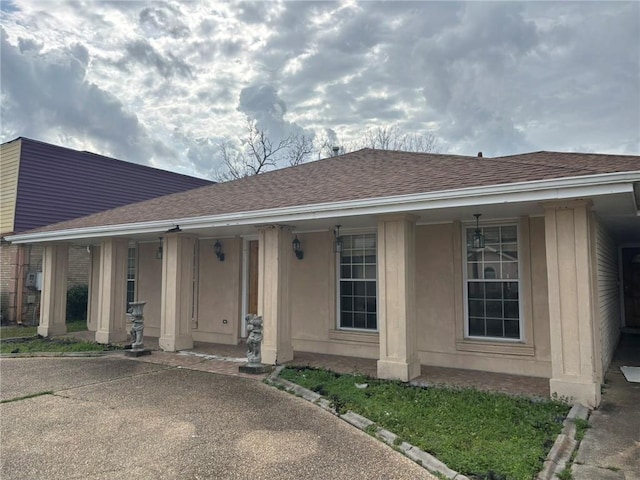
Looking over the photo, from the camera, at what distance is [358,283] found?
28.1 ft

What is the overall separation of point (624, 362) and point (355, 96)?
15858 millimetres

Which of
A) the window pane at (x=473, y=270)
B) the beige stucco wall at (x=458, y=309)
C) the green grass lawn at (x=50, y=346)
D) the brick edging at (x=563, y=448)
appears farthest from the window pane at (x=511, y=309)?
the green grass lawn at (x=50, y=346)

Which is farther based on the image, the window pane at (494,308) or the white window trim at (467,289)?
the window pane at (494,308)

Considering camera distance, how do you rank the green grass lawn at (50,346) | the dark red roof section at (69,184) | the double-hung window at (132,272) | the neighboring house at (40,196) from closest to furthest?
the green grass lawn at (50,346) < the double-hung window at (132,272) < the neighboring house at (40,196) < the dark red roof section at (69,184)

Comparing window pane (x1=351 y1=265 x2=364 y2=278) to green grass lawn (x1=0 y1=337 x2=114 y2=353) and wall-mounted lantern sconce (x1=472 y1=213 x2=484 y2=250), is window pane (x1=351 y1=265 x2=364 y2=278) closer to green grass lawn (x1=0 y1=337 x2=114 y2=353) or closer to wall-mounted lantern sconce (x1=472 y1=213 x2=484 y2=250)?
wall-mounted lantern sconce (x1=472 y1=213 x2=484 y2=250)

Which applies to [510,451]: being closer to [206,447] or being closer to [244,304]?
[206,447]

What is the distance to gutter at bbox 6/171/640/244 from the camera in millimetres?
4746

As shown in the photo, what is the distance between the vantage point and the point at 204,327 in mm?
10594

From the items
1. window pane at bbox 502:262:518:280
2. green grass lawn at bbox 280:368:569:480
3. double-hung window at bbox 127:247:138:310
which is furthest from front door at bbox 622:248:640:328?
double-hung window at bbox 127:247:138:310

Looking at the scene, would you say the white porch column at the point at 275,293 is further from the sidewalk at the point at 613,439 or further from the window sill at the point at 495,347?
the sidewalk at the point at 613,439

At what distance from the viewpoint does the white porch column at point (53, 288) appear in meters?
12.0

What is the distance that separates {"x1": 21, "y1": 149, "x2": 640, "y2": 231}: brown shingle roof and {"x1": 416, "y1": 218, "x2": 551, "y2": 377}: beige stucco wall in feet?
4.02

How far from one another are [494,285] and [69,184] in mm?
17832

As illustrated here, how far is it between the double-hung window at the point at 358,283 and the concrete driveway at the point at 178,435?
2.62 m
